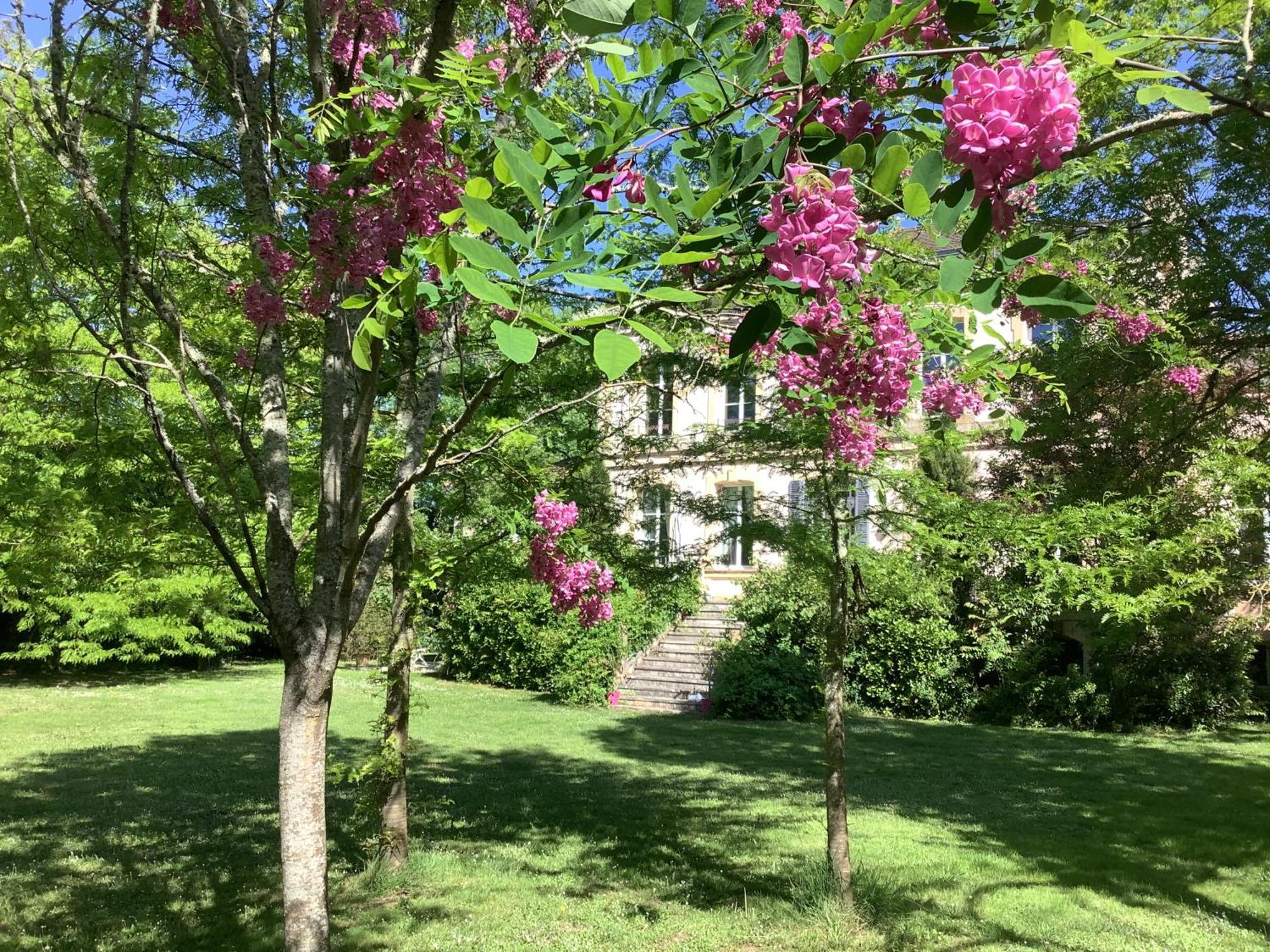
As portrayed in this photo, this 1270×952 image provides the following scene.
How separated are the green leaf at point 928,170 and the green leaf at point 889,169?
2 centimetres

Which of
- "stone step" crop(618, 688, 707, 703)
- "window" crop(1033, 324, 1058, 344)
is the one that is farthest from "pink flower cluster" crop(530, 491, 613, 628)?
"stone step" crop(618, 688, 707, 703)

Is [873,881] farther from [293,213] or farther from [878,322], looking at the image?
[293,213]

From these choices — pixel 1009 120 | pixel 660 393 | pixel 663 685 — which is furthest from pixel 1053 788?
pixel 1009 120

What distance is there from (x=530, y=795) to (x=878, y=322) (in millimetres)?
6811

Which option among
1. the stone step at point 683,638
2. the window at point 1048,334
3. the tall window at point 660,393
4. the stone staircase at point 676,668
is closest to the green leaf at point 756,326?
the tall window at point 660,393

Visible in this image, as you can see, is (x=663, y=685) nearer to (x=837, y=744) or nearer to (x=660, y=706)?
(x=660, y=706)

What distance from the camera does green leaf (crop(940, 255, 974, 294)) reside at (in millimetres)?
1217

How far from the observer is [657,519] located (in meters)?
6.24

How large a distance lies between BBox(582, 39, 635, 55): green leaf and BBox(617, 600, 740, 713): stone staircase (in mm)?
13587

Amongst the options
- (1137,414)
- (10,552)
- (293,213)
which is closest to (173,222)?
(293,213)

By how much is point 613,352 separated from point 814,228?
0.40 m

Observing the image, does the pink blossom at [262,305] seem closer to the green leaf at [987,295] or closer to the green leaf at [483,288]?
the green leaf at [483,288]

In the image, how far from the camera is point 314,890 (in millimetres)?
2676

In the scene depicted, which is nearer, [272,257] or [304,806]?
[304,806]
